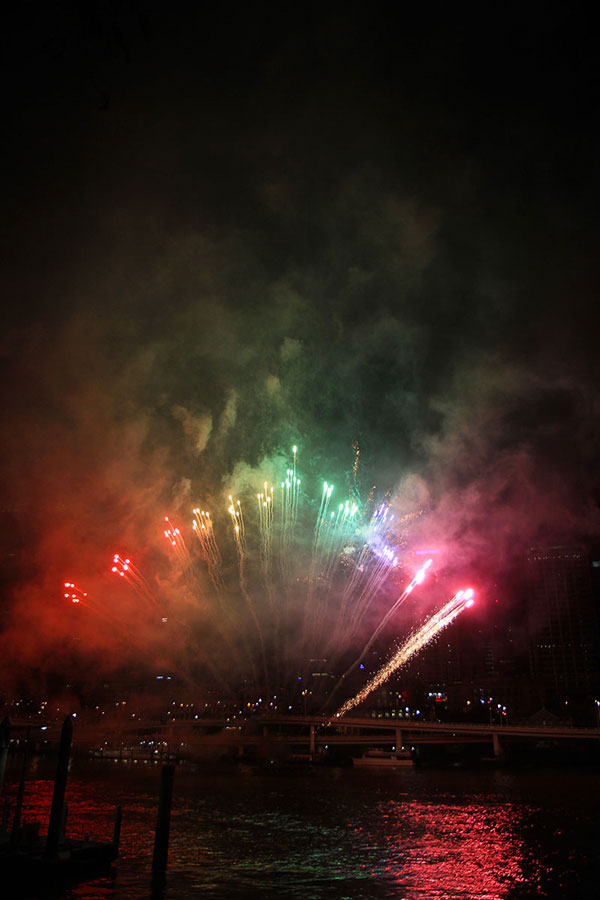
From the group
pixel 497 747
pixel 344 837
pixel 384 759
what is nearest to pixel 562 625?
pixel 497 747

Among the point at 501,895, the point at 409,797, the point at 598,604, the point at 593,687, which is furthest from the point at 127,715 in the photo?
the point at 598,604

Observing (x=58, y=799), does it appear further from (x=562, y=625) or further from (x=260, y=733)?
(x=562, y=625)

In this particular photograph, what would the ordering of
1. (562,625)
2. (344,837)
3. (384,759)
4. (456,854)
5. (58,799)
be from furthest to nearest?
(562,625) → (384,759) → (344,837) → (456,854) → (58,799)

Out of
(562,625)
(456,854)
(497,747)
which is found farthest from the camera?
(562,625)

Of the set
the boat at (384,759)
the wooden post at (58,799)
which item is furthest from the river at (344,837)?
the boat at (384,759)

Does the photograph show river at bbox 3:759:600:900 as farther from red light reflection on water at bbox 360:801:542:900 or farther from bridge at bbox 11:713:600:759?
bridge at bbox 11:713:600:759

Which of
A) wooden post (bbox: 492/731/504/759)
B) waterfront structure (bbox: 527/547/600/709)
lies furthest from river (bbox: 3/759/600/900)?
waterfront structure (bbox: 527/547/600/709)
